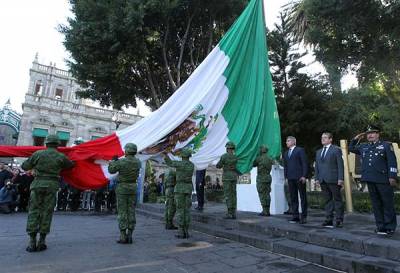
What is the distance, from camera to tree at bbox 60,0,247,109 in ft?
41.2

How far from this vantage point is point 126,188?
5953mm

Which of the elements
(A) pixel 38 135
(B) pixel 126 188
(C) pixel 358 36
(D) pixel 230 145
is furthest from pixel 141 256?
(A) pixel 38 135

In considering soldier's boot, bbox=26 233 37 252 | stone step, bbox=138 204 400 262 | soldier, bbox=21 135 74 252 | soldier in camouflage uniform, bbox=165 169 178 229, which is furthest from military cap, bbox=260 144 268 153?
soldier's boot, bbox=26 233 37 252

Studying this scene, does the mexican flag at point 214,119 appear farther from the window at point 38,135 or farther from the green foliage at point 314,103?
the window at point 38,135

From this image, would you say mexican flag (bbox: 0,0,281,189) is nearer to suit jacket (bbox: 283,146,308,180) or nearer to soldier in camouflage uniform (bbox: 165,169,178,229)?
suit jacket (bbox: 283,146,308,180)

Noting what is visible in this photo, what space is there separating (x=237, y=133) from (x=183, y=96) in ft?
4.54

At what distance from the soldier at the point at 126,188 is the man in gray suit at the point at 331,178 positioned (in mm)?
3440

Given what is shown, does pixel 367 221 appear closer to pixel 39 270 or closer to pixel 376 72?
pixel 39 270

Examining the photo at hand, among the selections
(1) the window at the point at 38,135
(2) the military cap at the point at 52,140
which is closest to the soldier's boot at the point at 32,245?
(2) the military cap at the point at 52,140

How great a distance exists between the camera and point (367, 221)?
6941mm

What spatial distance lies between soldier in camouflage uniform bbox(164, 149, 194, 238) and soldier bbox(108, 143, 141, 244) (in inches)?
29.2

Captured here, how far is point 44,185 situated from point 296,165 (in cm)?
471

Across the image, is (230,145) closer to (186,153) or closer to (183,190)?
(186,153)

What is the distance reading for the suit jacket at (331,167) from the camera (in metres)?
5.94
